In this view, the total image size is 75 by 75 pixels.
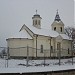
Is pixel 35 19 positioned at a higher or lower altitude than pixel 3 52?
higher

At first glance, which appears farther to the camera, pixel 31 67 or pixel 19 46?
pixel 19 46

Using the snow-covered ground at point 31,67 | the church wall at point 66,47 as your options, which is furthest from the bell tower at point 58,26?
the snow-covered ground at point 31,67

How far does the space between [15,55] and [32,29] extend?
4.87m

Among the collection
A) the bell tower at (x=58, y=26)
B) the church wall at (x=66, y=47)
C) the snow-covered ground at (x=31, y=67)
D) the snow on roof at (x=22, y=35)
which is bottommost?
the snow-covered ground at (x=31, y=67)

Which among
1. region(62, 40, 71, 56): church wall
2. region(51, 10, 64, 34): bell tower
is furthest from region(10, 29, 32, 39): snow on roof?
region(51, 10, 64, 34): bell tower

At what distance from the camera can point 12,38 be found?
82.4ft

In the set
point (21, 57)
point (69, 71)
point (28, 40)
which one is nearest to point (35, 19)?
point (28, 40)

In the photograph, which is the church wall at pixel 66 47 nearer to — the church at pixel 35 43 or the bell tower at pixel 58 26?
the church at pixel 35 43

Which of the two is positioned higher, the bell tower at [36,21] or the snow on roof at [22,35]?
the bell tower at [36,21]

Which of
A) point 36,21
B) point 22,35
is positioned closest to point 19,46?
point 22,35

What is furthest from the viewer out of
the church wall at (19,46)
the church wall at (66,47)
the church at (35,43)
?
the church wall at (66,47)

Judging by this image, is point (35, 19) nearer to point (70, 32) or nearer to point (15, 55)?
point (15, 55)

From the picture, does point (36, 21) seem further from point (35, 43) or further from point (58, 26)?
point (35, 43)

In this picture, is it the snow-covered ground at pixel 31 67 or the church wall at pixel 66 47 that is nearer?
the snow-covered ground at pixel 31 67
